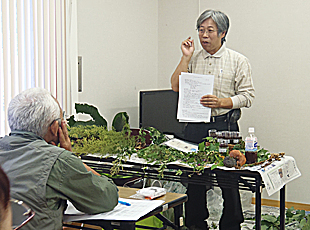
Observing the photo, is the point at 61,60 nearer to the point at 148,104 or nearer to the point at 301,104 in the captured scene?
the point at 148,104

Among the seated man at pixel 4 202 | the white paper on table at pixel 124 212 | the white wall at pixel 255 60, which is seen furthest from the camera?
the white wall at pixel 255 60

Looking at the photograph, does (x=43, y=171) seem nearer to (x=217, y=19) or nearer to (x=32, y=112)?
(x=32, y=112)

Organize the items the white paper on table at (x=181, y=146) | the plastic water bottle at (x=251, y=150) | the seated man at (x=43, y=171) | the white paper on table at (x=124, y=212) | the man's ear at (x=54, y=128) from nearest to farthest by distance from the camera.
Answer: the seated man at (x=43, y=171), the white paper on table at (x=124, y=212), the man's ear at (x=54, y=128), the plastic water bottle at (x=251, y=150), the white paper on table at (x=181, y=146)

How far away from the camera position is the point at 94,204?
5.07ft

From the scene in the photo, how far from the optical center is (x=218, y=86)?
2732 millimetres

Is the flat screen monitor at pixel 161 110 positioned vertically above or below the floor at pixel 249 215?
above

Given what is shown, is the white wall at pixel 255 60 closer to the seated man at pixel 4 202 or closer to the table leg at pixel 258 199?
the table leg at pixel 258 199

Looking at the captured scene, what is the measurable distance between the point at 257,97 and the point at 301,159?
930mm

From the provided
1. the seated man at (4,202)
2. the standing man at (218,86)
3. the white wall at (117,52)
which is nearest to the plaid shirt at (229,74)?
the standing man at (218,86)

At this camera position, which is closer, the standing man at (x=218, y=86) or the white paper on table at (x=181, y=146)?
the white paper on table at (x=181, y=146)

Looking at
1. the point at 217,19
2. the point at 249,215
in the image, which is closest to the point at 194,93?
the point at 217,19

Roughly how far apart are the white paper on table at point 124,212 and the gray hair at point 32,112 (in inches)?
15.1

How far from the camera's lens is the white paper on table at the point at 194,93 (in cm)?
263

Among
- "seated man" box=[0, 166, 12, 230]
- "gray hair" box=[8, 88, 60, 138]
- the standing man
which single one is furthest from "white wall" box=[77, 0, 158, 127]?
"seated man" box=[0, 166, 12, 230]
